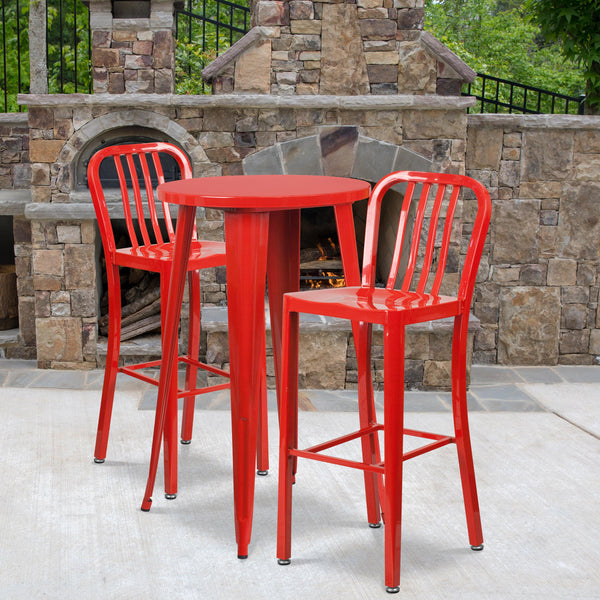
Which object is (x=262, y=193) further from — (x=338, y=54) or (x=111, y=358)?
(x=338, y=54)

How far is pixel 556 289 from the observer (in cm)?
548

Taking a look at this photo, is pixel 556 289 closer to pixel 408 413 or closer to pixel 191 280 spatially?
pixel 408 413

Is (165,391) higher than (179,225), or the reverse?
(179,225)

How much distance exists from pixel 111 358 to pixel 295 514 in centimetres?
106

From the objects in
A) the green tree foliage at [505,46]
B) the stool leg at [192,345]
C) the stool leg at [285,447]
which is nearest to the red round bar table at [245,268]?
the stool leg at [285,447]

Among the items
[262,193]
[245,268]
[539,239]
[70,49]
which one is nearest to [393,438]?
[245,268]

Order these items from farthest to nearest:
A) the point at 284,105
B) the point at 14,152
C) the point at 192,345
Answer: the point at 14,152
the point at 284,105
the point at 192,345

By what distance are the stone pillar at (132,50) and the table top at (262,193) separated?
1882 millimetres

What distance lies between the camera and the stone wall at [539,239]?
529 centimetres

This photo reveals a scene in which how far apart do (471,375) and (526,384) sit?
36cm

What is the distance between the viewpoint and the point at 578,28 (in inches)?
231

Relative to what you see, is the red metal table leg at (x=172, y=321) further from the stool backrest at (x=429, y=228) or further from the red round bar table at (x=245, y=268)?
the stool backrest at (x=429, y=228)

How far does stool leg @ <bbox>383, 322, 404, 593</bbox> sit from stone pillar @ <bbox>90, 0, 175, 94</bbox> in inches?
114

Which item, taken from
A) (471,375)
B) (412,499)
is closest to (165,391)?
(412,499)
